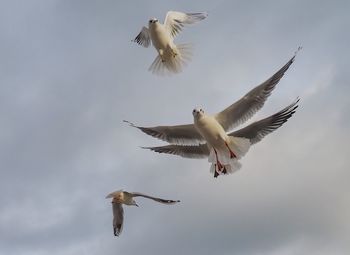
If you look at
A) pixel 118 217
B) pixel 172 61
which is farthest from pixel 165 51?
pixel 118 217

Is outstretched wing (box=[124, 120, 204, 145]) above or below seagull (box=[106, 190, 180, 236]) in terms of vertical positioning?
above

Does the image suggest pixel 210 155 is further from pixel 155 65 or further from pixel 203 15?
pixel 203 15

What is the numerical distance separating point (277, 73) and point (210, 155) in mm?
1963

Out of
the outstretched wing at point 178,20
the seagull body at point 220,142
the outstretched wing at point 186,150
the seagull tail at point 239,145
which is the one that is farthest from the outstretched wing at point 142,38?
the seagull tail at point 239,145

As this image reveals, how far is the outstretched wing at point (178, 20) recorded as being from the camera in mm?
18453

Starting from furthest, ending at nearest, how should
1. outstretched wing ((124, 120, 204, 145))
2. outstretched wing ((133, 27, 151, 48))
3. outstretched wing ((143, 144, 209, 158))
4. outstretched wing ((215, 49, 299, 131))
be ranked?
outstretched wing ((133, 27, 151, 48))
outstretched wing ((143, 144, 209, 158))
outstretched wing ((124, 120, 204, 145))
outstretched wing ((215, 49, 299, 131))

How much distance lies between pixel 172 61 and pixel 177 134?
1554 millimetres

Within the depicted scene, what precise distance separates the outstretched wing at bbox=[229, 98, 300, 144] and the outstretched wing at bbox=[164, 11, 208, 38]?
3668 millimetres

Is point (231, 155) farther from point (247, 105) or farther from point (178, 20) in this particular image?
point (178, 20)

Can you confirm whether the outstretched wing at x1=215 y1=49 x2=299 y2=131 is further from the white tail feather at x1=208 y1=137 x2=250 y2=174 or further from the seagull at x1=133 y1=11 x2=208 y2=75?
the seagull at x1=133 y1=11 x2=208 y2=75

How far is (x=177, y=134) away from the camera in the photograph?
16.0 metres

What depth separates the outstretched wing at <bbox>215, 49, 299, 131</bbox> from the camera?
1485 centimetres

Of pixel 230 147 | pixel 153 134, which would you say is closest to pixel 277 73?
pixel 230 147

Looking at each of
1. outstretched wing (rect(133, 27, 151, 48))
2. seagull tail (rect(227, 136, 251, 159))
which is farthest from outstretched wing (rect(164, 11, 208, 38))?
seagull tail (rect(227, 136, 251, 159))
